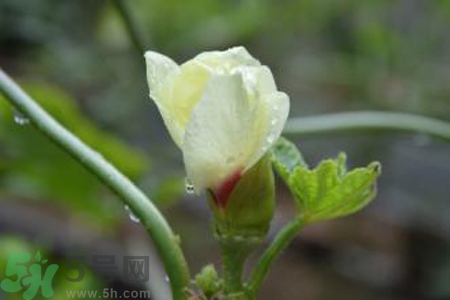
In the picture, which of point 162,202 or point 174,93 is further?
point 162,202

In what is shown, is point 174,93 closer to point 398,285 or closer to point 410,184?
point 398,285

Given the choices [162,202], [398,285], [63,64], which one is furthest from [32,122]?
[398,285]

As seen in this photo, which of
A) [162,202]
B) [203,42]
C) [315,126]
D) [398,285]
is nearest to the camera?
[315,126]

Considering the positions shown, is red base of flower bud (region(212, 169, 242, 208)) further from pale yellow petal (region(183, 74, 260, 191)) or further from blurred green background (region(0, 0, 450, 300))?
blurred green background (region(0, 0, 450, 300))

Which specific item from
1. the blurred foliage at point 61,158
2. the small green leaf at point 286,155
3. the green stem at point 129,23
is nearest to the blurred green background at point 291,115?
the blurred foliage at point 61,158

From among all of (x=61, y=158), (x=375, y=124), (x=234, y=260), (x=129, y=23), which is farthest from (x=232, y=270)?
(x=61, y=158)

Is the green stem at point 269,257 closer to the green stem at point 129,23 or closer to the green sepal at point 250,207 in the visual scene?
the green sepal at point 250,207

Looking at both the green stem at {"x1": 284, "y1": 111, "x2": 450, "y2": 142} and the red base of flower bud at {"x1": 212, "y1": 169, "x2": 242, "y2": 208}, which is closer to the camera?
the red base of flower bud at {"x1": 212, "y1": 169, "x2": 242, "y2": 208}

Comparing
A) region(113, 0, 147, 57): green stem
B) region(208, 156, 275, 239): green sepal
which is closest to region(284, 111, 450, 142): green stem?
region(113, 0, 147, 57): green stem
